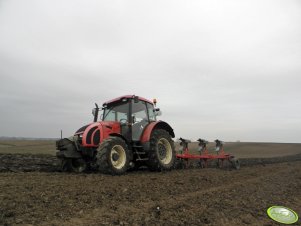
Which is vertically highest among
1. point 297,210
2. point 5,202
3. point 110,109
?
point 110,109

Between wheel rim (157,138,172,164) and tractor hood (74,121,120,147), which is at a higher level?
tractor hood (74,121,120,147)

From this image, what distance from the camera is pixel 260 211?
5.75m

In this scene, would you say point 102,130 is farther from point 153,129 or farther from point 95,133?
point 153,129

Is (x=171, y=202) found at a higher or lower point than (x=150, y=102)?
lower

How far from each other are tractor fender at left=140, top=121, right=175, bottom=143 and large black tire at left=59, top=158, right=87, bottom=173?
2.03 m

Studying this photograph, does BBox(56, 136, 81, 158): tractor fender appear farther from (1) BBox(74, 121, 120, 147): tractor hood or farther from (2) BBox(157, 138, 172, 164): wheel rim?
(2) BBox(157, 138, 172, 164): wheel rim

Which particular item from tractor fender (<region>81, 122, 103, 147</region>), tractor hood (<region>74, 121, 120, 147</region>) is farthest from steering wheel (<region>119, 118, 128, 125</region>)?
tractor fender (<region>81, 122, 103, 147</region>)

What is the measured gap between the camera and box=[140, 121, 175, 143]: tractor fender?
9836 millimetres

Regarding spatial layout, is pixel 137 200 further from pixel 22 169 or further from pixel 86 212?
pixel 22 169

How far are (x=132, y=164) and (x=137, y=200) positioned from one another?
167 inches

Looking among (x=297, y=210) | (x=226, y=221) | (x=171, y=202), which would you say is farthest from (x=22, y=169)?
(x=297, y=210)
